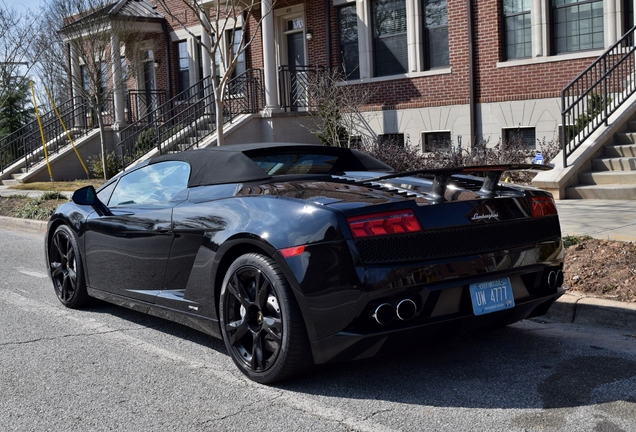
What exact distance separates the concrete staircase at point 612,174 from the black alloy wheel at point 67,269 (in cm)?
818

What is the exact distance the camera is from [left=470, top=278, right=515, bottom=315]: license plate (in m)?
4.37

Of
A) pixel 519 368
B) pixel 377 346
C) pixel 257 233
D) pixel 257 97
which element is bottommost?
pixel 519 368

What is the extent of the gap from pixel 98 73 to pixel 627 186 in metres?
14.8

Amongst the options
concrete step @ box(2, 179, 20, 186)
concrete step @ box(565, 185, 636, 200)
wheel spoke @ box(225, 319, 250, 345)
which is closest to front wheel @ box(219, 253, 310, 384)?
wheel spoke @ box(225, 319, 250, 345)

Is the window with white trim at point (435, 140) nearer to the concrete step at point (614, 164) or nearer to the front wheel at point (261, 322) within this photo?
the concrete step at point (614, 164)

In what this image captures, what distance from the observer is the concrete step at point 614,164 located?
12.2 metres

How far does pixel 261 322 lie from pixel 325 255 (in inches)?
24.8

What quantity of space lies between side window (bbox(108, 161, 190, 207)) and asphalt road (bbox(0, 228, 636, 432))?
101 cm

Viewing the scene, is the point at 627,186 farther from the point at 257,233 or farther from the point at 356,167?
the point at 257,233

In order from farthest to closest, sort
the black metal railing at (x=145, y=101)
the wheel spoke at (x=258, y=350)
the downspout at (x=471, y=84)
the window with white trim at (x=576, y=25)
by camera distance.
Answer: the black metal railing at (x=145, y=101), the downspout at (x=471, y=84), the window with white trim at (x=576, y=25), the wheel spoke at (x=258, y=350)

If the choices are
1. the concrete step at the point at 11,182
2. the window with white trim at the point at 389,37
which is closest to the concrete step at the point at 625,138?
the window with white trim at the point at 389,37

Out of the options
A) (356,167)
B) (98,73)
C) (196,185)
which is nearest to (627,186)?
(356,167)

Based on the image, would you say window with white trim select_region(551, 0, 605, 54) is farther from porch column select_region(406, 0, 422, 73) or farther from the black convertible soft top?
the black convertible soft top

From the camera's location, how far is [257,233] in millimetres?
4441
